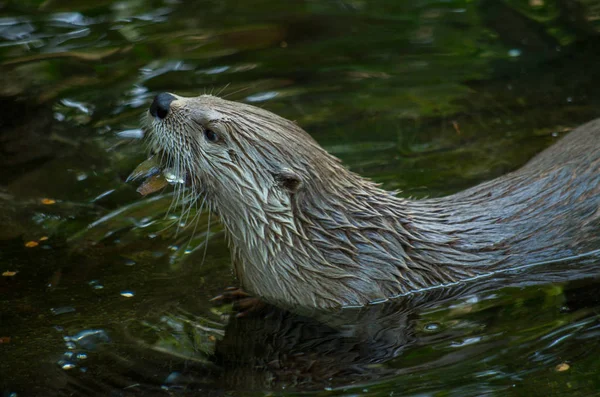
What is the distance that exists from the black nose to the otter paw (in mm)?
1072

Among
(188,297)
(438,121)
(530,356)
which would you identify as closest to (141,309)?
(188,297)

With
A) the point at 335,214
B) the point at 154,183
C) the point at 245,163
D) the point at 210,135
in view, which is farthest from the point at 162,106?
the point at 335,214

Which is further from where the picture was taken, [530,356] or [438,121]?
[438,121]

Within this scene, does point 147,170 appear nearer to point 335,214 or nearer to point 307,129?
point 335,214

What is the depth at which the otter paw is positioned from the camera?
4.93 meters

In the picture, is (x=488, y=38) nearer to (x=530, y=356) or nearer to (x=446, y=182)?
(x=446, y=182)

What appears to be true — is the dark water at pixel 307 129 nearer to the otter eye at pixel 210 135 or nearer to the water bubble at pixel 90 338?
the water bubble at pixel 90 338

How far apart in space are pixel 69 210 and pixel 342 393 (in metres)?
2.73

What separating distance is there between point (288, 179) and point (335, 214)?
35 cm

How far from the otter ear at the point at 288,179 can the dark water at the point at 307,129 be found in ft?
2.47

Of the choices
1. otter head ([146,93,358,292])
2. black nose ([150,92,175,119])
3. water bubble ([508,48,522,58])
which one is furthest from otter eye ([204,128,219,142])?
water bubble ([508,48,522,58])

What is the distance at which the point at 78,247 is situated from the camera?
5605 mm

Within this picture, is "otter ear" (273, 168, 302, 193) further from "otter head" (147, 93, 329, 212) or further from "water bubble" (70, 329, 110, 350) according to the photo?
"water bubble" (70, 329, 110, 350)

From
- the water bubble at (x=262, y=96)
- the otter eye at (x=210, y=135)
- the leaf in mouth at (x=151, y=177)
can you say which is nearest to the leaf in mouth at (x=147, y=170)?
the leaf in mouth at (x=151, y=177)
